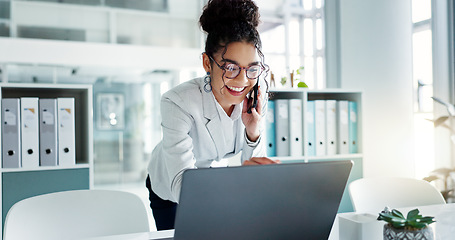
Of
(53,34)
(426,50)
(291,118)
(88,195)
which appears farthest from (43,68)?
(426,50)

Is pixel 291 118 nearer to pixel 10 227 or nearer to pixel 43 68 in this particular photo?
pixel 10 227

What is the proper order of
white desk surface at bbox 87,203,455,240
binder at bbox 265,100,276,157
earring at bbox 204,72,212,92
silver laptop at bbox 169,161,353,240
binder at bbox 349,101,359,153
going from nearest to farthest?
silver laptop at bbox 169,161,353,240 < white desk surface at bbox 87,203,455,240 < earring at bbox 204,72,212,92 < binder at bbox 265,100,276,157 < binder at bbox 349,101,359,153

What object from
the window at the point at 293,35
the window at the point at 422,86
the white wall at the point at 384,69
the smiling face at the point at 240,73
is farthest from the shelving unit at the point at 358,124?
the window at the point at 293,35

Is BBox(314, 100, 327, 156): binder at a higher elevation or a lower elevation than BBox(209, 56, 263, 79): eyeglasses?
lower

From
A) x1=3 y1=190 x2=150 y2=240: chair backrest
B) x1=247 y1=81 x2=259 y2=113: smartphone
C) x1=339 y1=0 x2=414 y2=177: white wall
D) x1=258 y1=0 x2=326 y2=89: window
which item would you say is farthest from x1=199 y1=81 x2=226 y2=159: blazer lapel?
x1=258 y1=0 x2=326 y2=89: window

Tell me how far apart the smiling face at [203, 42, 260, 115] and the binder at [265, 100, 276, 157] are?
1274 mm

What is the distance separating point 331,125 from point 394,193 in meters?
1.04

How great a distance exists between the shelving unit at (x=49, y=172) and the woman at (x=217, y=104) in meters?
0.98

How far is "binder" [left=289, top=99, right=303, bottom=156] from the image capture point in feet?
8.51

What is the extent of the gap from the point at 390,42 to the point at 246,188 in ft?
9.77

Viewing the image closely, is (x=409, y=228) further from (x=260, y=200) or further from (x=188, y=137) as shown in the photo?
(x=188, y=137)

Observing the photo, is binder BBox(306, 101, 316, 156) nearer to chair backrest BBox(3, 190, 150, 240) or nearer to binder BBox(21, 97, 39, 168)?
chair backrest BBox(3, 190, 150, 240)

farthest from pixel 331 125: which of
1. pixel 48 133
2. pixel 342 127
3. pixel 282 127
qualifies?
pixel 48 133

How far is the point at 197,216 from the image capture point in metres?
0.74
